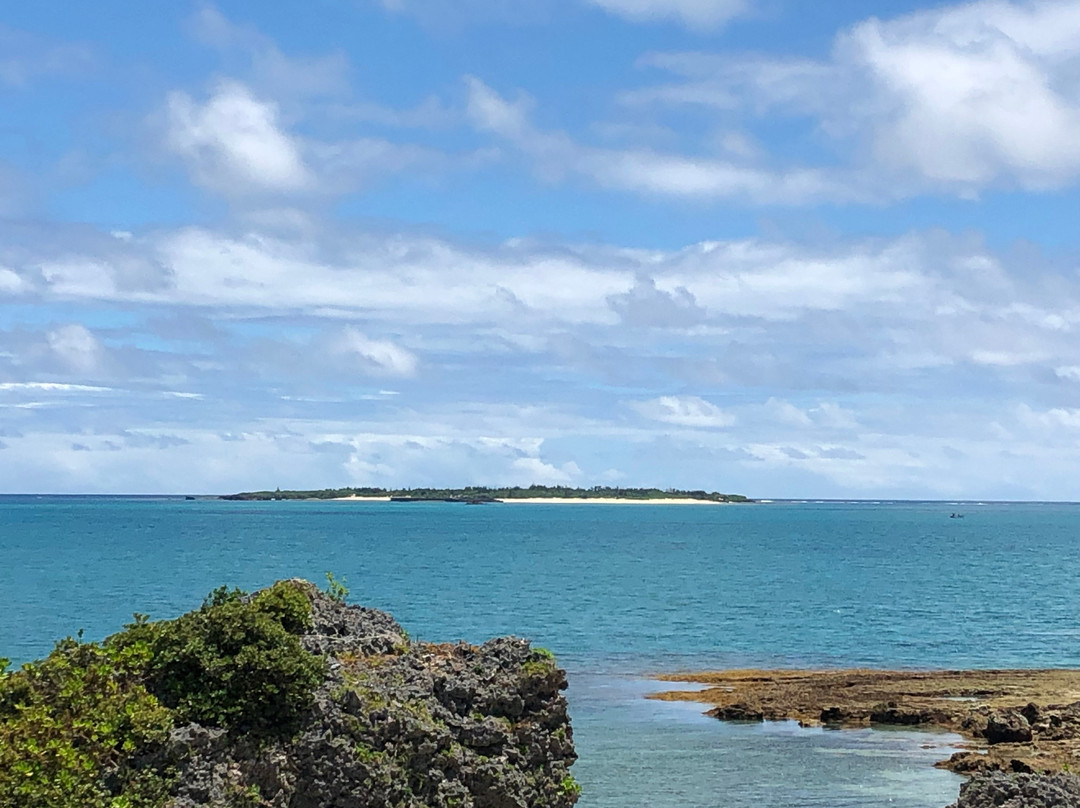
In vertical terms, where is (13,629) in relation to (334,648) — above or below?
below

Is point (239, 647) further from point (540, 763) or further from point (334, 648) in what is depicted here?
point (540, 763)

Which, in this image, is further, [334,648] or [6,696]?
[334,648]

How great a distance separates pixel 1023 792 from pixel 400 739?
8.48m

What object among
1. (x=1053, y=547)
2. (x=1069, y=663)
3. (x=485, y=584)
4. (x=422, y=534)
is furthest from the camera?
(x=422, y=534)

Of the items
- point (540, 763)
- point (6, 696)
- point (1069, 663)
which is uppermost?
point (6, 696)

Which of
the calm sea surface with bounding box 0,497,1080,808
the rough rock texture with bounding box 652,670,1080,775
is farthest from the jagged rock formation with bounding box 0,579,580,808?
the rough rock texture with bounding box 652,670,1080,775

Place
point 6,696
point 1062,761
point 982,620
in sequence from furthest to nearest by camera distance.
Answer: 1. point 982,620
2. point 1062,761
3. point 6,696

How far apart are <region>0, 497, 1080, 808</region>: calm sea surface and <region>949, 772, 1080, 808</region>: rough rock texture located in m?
12.8

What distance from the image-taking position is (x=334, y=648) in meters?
17.5

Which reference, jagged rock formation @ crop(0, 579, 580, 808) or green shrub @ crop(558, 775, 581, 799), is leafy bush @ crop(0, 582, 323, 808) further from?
green shrub @ crop(558, 775, 581, 799)

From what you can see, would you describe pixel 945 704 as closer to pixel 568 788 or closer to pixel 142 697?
pixel 568 788

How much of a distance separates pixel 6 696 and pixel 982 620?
69927 millimetres

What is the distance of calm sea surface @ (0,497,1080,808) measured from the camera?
3356 centimetres

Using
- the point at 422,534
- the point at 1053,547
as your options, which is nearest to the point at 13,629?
the point at 422,534
